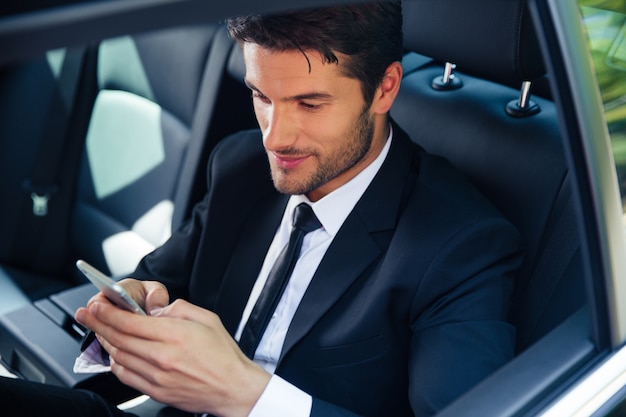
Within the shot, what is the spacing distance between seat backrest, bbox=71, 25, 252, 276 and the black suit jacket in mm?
855

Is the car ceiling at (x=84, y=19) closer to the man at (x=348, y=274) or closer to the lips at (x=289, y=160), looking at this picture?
the man at (x=348, y=274)

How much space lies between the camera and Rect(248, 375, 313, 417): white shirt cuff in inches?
46.8

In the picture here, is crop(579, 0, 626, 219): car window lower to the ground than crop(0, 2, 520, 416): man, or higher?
higher

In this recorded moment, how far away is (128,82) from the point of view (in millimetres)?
2422

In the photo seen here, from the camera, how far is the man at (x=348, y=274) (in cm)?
117

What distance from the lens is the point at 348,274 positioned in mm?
1403

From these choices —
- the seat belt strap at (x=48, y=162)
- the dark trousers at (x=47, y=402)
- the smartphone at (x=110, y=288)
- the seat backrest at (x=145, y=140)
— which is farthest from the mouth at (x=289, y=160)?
the seat belt strap at (x=48, y=162)

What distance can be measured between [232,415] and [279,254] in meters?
0.40

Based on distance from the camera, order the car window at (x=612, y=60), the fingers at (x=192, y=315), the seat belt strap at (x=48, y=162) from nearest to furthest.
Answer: the car window at (x=612, y=60) → the fingers at (x=192, y=315) → the seat belt strap at (x=48, y=162)

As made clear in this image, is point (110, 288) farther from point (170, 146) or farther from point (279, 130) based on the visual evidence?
point (170, 146)

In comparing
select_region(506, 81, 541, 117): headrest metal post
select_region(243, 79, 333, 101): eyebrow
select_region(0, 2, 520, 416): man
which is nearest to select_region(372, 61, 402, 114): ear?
select_region(0, 2, 520, 416): man

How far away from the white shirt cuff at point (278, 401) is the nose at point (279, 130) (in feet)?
1.36

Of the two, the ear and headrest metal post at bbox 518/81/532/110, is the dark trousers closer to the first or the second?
the ear

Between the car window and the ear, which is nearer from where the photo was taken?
the car window
